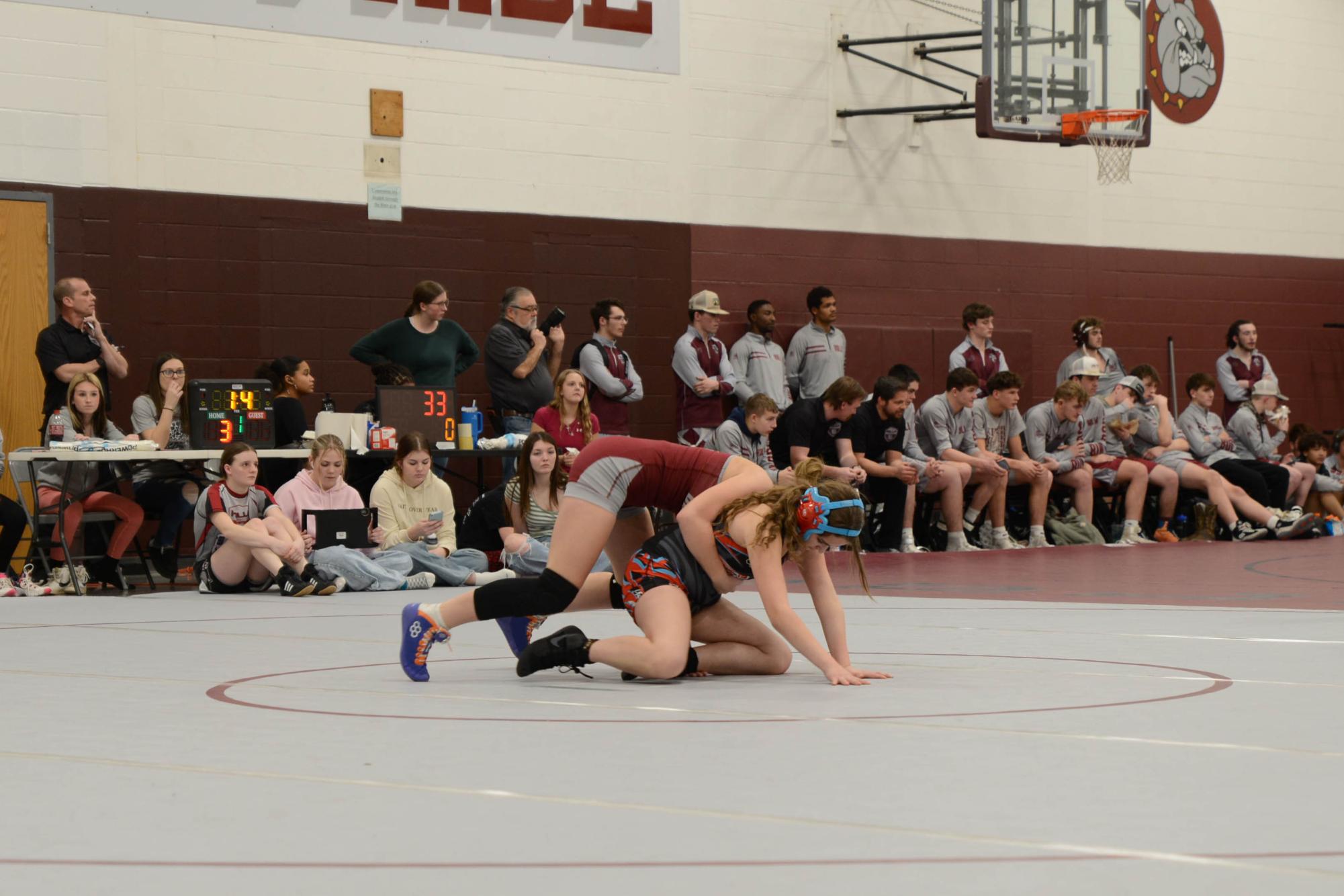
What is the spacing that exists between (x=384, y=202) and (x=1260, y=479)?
6.97 m

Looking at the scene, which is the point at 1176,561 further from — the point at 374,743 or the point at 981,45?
the point at 374,743

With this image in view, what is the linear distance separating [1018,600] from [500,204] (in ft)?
18.2

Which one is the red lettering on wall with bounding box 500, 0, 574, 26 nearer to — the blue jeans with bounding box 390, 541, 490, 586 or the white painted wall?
the white painted wall

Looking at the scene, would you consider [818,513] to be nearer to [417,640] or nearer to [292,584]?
[417,640]

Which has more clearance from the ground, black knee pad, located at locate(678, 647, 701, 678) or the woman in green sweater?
the woman in green sweater

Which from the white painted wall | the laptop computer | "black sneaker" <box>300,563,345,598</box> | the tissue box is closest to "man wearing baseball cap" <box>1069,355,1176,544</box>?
the white painted wall

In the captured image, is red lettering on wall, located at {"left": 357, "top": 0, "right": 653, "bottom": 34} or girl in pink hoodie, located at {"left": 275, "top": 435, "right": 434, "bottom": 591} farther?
red lettering on wall, located at {"left": 357, "top": 0, "right": 653, "bottom": 34}

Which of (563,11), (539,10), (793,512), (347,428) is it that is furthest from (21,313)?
(793,512)

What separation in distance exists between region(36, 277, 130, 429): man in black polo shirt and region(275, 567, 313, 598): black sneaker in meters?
1.78

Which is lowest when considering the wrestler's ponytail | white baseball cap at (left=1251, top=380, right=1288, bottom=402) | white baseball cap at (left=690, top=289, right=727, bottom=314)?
the wrestler's ponytail

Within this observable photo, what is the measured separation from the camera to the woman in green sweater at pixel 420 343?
34.9ft

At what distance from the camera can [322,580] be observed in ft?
28.8

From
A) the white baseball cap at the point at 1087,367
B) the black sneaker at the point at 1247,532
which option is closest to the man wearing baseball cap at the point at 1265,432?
the black sneaker at the point at 1247,532

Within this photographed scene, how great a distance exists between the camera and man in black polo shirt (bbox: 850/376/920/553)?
11.4m
